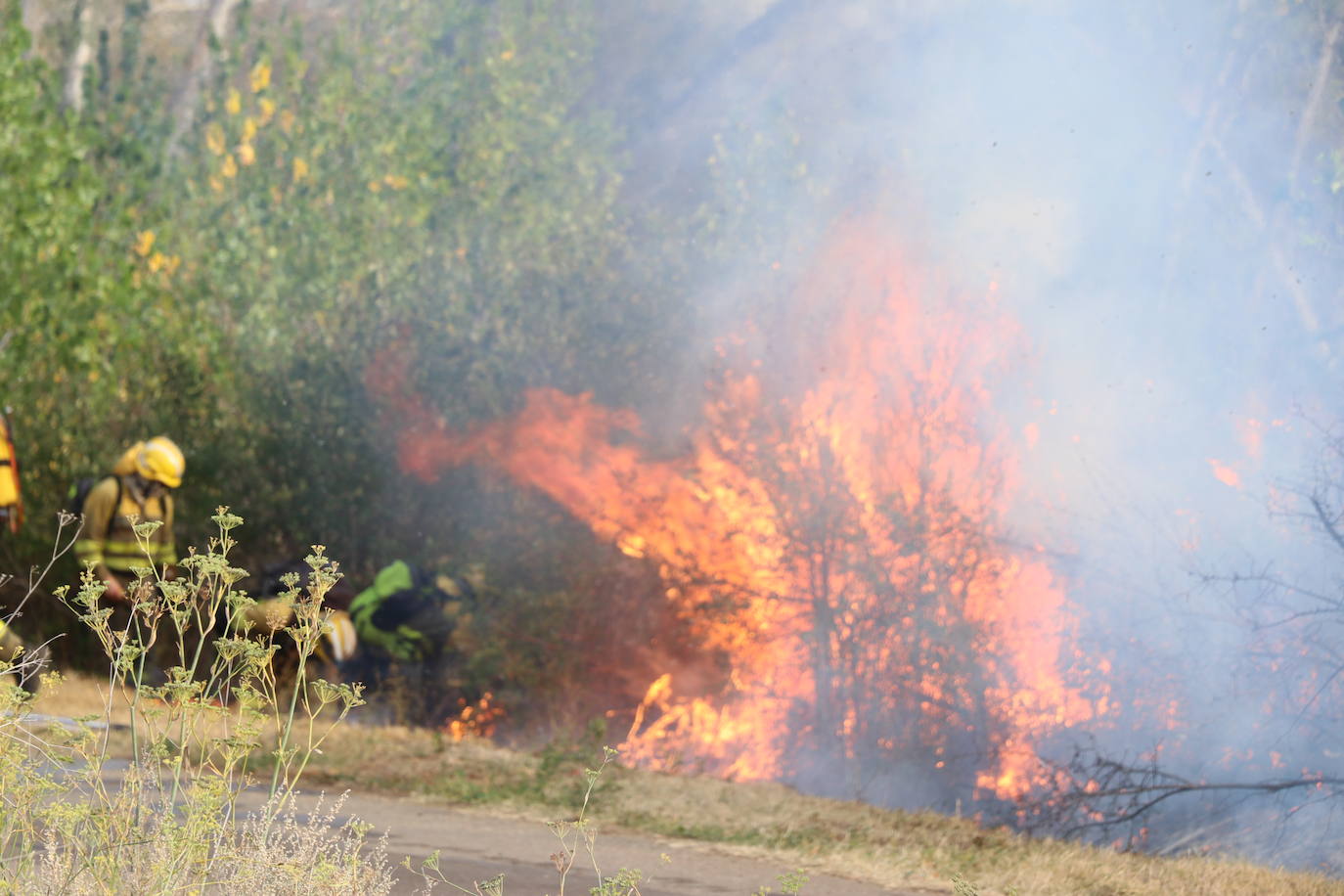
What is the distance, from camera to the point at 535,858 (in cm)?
777

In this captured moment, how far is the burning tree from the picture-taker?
12.7 m

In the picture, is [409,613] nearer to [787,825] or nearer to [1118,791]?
[787,825]

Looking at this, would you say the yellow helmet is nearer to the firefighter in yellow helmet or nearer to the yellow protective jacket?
the firefighter in yellow helmet

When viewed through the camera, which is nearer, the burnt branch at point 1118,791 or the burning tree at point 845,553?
the burnt branch at point 1118,791

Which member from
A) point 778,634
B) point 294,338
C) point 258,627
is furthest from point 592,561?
point 294,338

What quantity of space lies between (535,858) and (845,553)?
6377mm

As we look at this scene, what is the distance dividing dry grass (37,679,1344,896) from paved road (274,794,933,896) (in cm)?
25

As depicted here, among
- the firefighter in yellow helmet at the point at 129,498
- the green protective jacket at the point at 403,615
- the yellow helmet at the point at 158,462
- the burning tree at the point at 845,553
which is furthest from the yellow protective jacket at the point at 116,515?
the burning tree at the point at 845,553

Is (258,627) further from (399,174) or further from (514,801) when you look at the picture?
(399,174)

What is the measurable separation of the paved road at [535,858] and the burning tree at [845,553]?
181 inches

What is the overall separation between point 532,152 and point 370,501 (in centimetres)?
983

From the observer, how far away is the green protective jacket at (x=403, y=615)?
1364cm

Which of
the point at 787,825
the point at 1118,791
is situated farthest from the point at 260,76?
the point at 1118,791

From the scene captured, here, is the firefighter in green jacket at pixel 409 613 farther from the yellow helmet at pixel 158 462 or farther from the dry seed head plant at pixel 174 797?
the dry seed head plant at pixel 174 797
